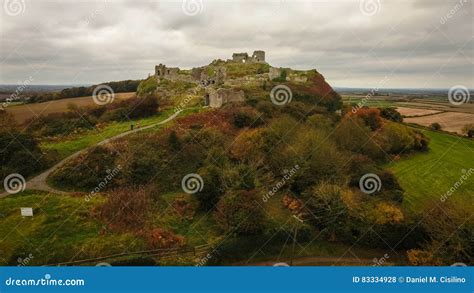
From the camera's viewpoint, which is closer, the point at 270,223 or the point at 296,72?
the point at 270,223

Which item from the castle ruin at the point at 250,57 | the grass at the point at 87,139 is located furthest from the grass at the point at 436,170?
the castle ruin at the point at 250,57

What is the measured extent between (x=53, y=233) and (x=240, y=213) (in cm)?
960

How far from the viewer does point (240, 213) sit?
17781 millimetres

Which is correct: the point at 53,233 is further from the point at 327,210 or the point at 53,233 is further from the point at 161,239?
the point at 327,210

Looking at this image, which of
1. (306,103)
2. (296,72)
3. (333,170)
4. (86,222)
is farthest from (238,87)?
(86,222)

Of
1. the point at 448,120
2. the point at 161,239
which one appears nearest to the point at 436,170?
the point at 448,120

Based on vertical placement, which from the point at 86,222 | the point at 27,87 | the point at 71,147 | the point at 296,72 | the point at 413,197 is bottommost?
the point at 413,197

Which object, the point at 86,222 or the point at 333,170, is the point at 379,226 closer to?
the point at 333,170

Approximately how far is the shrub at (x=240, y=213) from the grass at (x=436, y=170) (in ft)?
36.1

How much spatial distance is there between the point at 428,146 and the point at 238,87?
22.8 meters

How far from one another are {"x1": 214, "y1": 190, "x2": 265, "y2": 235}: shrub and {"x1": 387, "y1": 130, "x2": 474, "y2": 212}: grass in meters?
11.0

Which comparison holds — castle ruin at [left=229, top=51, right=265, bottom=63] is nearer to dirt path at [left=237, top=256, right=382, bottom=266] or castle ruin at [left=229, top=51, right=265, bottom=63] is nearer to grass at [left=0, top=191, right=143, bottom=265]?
grass at [left=0, top=191, right=143, bottom=265]

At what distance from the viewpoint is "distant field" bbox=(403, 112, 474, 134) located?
117 feet

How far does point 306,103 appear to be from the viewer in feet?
129
